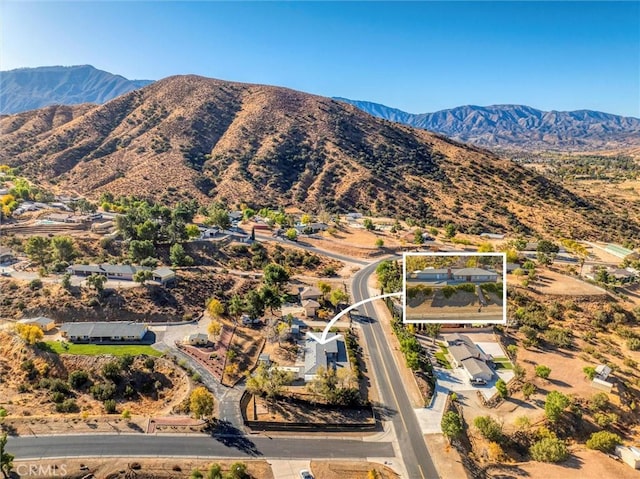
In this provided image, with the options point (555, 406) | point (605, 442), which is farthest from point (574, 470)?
point (555, 406)

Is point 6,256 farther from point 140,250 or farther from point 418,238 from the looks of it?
point 418,238

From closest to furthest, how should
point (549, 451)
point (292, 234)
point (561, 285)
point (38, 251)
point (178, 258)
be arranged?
point (549, 451) → point (38, 251) → point (178, 258) → point (561, 285) → point (292, 234)

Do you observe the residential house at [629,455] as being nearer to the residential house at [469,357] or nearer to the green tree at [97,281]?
the residential house at [469,357]

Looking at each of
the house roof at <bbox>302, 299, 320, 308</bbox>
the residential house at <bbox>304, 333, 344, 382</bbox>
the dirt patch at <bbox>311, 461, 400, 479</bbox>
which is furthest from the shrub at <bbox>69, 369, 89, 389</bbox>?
the house roof at <bbox>302, 299, 320, 308</bbox>

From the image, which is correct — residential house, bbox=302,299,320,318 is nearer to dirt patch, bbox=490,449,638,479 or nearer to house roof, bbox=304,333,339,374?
house roof, bbox=304,333,339,374

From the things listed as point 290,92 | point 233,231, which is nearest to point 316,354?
point 233,231

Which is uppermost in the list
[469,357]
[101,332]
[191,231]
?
[191,231]
